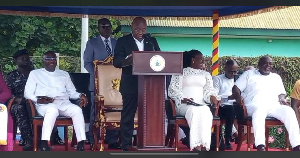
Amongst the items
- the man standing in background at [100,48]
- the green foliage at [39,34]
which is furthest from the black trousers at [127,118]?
the green foliage at [39,34]

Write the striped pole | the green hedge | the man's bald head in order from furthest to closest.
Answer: the green hedge, the striped pole, the man's bald head

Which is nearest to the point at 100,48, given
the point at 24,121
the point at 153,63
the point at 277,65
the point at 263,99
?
the point at 24,121

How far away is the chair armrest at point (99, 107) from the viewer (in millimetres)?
9414

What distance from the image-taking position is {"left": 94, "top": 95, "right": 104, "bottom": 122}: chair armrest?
9.41m

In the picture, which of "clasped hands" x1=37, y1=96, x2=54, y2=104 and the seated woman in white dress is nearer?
the seated woman in white dress

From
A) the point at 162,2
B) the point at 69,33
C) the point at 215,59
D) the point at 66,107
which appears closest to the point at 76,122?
the point at 66,107

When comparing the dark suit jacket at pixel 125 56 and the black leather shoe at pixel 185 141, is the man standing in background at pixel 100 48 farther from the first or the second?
the dark suit jacket at pixel 125 56

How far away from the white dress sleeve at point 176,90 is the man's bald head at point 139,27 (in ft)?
2.62

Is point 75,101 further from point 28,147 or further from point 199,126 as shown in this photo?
point 199,126

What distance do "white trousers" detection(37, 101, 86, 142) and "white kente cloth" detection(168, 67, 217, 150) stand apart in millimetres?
1198

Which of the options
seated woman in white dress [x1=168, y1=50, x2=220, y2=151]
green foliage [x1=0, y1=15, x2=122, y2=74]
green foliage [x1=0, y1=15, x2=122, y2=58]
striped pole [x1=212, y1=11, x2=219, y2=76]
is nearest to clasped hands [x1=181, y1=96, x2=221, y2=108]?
seated woman in white dress [x1=168, y1=50, x2=220, y2=151]

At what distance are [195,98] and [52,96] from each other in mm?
1837

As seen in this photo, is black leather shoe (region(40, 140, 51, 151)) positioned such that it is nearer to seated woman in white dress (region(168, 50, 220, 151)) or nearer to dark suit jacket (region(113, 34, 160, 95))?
dark suit jacket (region(113, 34, 160, 95))

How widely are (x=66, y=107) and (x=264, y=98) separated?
2.56 m
